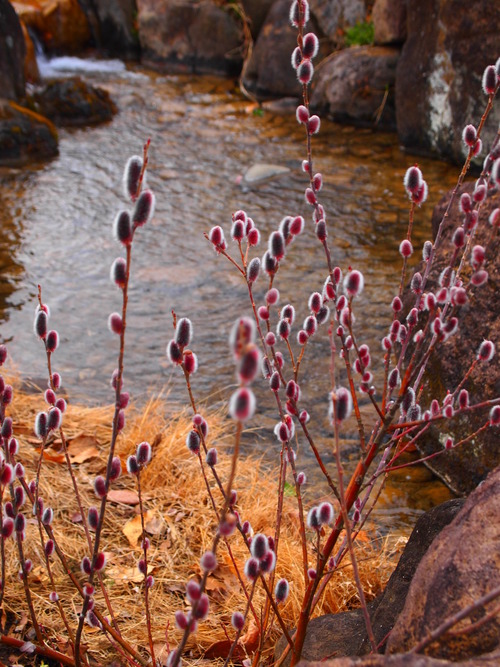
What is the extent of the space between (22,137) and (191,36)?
4.87 m

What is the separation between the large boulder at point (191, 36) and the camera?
39.0 ft

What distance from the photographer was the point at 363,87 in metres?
9.20

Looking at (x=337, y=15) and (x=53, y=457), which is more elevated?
(x=337, y=15)

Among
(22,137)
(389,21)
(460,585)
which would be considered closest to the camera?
(460,585)

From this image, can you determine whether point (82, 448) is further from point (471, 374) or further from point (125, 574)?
point (471, 374)

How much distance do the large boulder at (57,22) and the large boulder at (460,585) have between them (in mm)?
→ 12778

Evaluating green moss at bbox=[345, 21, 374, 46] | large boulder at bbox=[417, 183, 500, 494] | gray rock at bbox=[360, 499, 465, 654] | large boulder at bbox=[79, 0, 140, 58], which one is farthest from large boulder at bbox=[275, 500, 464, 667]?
large boulder at bbox=[79, 0, 140, 58]

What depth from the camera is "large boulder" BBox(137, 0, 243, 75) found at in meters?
11.9

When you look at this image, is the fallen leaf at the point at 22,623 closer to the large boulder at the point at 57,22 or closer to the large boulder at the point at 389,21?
the large boulder at the point at 389,21

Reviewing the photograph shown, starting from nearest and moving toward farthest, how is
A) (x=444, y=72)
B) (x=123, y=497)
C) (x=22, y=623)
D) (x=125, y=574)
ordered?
(x=22, y=623), (x=125, y=574), (x=123, y=497), (x=444, y=72)

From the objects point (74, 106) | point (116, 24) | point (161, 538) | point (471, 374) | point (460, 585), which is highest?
point (116, 24)

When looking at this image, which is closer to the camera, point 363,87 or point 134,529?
point 134,529

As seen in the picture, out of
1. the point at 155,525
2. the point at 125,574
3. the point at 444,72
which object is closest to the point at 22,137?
the point at 444,72

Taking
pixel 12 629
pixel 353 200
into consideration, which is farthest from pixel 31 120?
pixel 12 629
